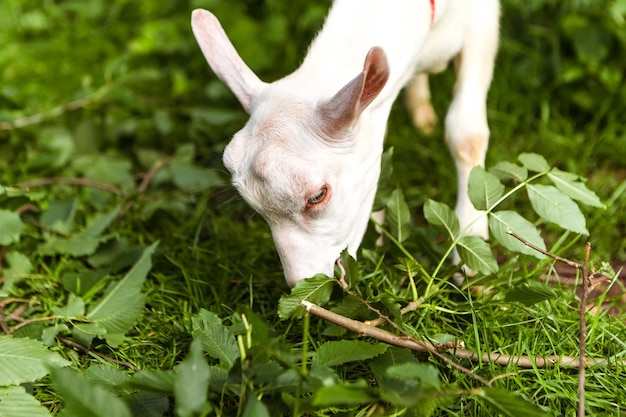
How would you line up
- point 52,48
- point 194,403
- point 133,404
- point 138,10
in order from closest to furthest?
point 194,403 → point 133,404 → point 52,48 → point 138,10

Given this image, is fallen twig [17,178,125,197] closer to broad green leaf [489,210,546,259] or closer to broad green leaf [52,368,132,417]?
broad green leaf [489,210,546,259]

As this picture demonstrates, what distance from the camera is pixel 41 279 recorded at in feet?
10.2

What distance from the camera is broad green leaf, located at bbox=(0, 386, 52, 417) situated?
2211 millimetres

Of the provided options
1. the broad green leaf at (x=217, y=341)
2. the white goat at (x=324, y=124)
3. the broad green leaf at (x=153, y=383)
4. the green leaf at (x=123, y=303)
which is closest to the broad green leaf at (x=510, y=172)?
the white goat at (x=324, y=124)

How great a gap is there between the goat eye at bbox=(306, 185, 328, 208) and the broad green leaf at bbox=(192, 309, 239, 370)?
1.40ft

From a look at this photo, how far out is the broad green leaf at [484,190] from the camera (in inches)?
104

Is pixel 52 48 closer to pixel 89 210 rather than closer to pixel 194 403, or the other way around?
pixel 89 210

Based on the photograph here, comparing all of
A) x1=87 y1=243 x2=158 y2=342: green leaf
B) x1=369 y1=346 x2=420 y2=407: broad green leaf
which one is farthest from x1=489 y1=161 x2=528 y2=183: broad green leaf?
x1=87 y1=243 x2=158 y2=342: green leaf

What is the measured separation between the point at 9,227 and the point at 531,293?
1803 mm

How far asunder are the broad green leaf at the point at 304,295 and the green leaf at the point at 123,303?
60cm

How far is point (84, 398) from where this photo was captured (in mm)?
1743

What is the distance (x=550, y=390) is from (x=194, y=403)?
1084 mm

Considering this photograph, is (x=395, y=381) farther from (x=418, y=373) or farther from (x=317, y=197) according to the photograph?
(x=317, y=197)

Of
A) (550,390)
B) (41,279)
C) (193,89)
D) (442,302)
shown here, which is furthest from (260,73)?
(550,390)
